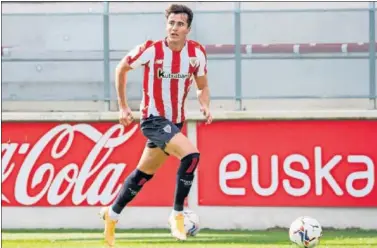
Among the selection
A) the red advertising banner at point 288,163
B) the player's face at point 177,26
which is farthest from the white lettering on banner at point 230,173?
the player's face at point 177,26

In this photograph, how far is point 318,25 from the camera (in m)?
12.3

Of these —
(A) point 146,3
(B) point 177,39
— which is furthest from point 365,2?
(B) point 177,39

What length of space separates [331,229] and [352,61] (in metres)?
1.69

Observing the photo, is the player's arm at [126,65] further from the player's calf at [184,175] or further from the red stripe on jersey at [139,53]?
the player's calf at [184,175]

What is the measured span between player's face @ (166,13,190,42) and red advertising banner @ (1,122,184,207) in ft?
9.73

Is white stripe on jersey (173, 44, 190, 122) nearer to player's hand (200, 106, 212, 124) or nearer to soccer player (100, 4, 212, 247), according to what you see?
soccer player (100, 4, 212, 247)

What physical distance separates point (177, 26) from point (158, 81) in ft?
1.71

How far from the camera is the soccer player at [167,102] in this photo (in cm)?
947

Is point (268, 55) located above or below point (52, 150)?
above

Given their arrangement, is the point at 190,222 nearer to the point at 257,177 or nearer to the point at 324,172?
the point at 257,177

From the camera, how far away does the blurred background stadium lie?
12.3 meters

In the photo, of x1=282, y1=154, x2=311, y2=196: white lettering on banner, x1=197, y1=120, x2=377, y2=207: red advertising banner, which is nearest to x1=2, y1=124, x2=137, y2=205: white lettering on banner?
x1=197, y1=120, x2=377, y2=207: red advertising banner

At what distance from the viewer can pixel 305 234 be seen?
959 centimetres

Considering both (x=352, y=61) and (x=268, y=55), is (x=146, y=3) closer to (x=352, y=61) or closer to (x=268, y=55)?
(x=268, y=55)
